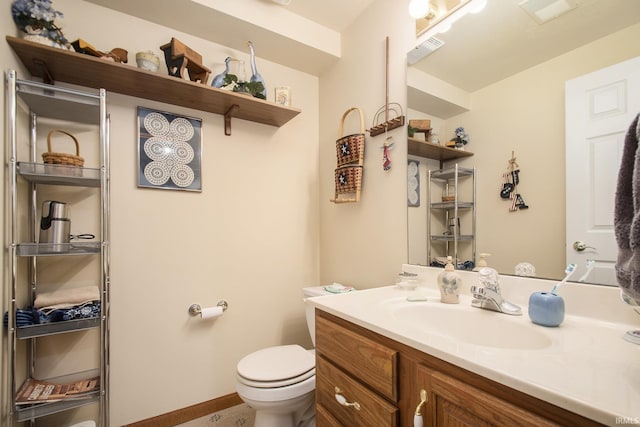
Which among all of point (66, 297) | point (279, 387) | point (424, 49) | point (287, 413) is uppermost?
point (424, 49)

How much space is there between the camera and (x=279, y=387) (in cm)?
124

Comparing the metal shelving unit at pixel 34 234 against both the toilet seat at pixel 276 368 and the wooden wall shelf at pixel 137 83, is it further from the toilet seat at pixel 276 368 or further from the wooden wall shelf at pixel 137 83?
the toilet seat at pixel 276 368

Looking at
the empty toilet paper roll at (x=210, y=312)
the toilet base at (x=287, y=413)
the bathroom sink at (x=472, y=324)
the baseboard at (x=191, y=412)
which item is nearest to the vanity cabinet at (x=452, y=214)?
the bathroom sink at (x=472, y=324)

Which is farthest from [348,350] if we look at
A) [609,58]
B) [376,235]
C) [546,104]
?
[609,58]

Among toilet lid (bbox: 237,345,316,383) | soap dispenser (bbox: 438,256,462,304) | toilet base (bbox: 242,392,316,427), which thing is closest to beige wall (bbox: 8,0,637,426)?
soap dispenser (bbox: 438,256,462,304)

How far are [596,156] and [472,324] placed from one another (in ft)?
2.11

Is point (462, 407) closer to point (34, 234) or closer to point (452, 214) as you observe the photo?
point (452, 214)

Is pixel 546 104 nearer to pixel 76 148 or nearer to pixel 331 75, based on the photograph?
pixel 331 75

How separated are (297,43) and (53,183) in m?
1.54

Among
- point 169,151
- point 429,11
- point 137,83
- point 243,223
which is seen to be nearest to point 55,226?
point 169,151

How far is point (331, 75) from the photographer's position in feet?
6.70

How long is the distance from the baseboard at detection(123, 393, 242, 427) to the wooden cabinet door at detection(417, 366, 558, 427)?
1521 millimetres

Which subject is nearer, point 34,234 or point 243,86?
point 34,234

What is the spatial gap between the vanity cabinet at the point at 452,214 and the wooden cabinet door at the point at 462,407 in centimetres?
69
